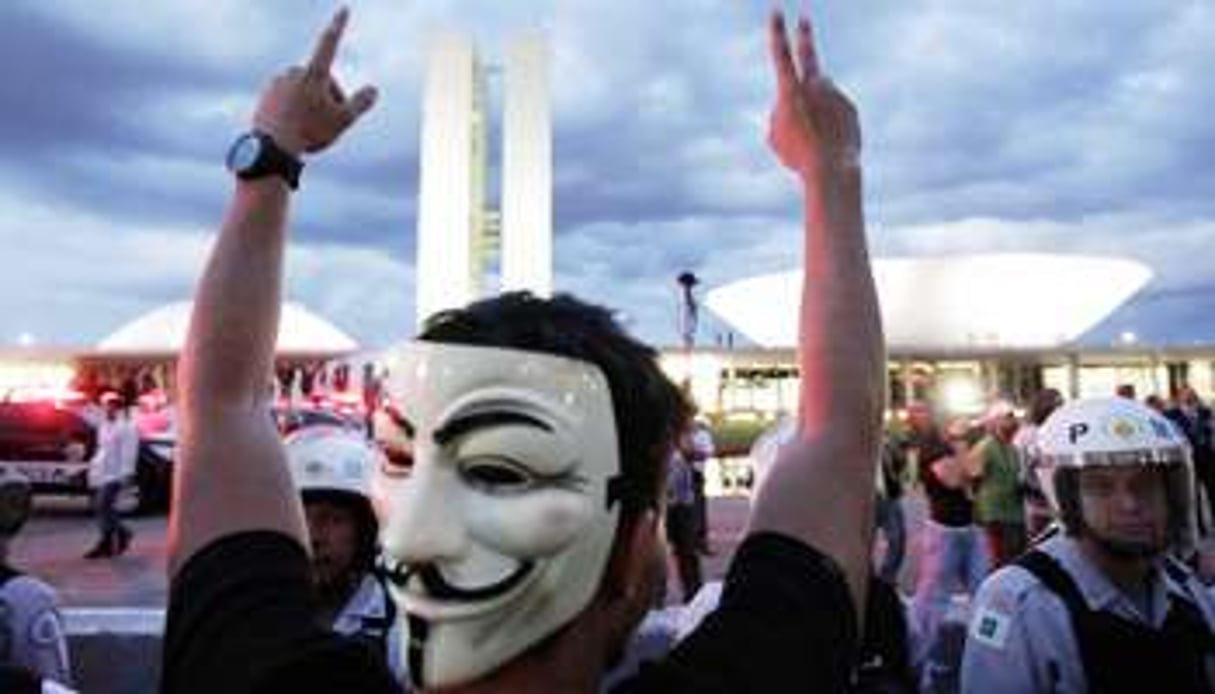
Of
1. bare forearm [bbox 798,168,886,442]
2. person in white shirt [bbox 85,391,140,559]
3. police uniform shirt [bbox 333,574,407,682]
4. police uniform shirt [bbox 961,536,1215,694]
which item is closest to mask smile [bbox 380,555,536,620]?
bare forearm [bbox 798,168,886,442]

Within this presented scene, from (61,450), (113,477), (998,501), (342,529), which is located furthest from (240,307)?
(61,450)

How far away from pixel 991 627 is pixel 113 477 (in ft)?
44.0

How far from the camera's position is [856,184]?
1.80 metres

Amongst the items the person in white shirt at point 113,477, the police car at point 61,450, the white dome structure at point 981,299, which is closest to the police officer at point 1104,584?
the person in white shirt at point 113,477

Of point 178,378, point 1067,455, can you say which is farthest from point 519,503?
point 1067,455

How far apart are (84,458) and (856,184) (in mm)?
19598

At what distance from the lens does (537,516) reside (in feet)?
4.39

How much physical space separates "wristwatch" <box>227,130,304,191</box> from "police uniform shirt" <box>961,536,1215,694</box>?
2059mm

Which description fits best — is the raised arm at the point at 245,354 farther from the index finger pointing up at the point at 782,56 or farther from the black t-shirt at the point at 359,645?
the index finger pointing up at the point at 782,56

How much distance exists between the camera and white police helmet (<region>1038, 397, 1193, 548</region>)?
3596mm

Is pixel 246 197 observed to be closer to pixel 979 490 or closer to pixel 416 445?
pixel 416 445

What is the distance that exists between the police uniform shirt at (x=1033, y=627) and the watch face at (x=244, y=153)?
2.12 m

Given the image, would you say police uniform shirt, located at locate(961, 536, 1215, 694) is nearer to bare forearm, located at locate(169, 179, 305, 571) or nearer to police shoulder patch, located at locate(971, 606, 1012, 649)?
police shoulder patch, located at locate(971, 606, 1012, 649)

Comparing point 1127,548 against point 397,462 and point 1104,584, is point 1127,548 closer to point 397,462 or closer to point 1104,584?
point 1104,584
